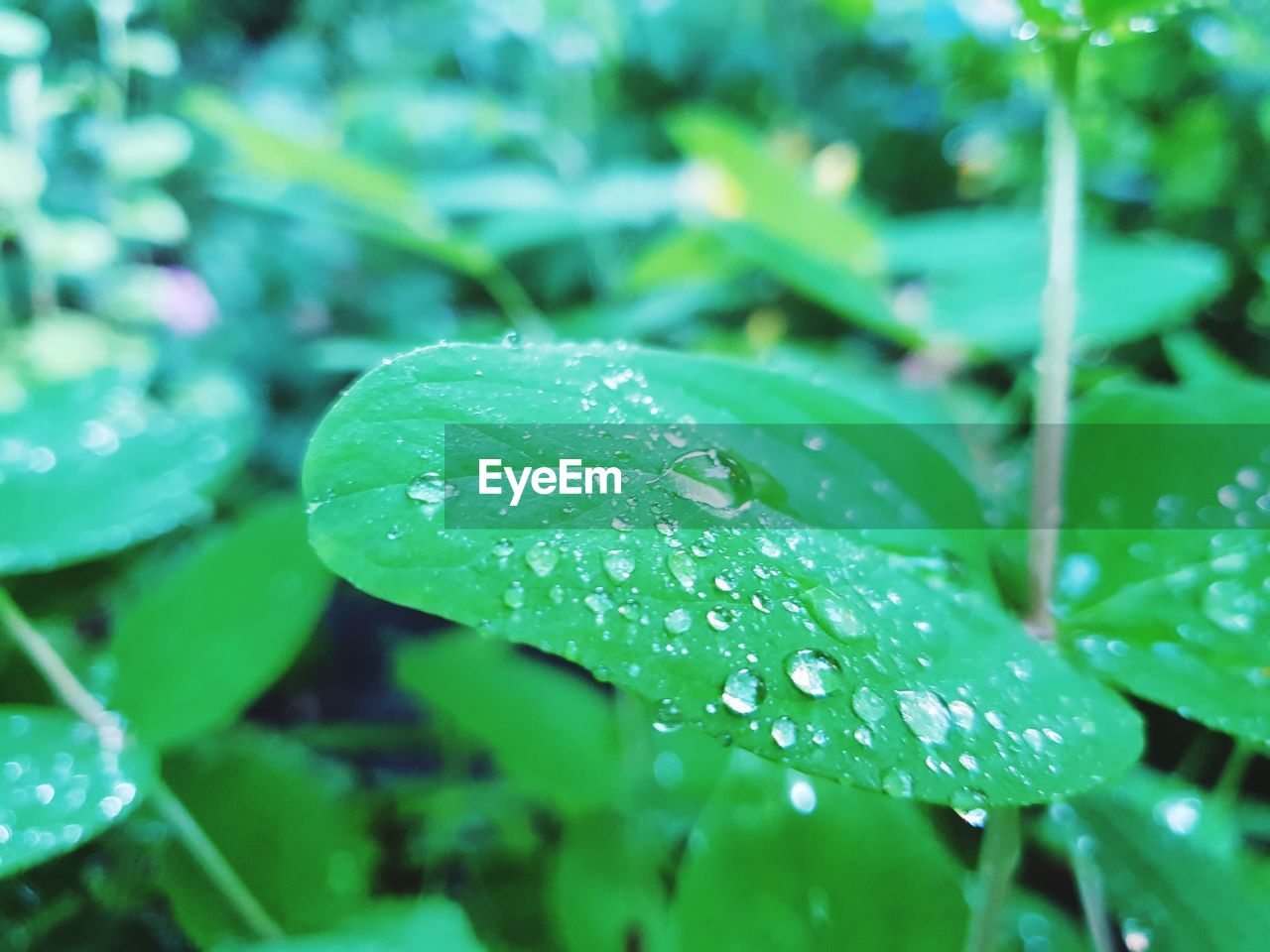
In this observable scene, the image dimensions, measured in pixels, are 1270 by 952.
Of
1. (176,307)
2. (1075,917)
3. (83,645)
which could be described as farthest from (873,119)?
(83,645)

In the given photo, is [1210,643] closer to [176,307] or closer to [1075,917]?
[1075,917]

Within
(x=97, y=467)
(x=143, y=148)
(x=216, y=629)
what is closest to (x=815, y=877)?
(x=216, y=629)

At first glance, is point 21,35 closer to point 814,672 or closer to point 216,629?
point 216,629

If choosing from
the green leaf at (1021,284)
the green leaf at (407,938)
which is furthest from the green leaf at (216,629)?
the green leaf at (1021,284)

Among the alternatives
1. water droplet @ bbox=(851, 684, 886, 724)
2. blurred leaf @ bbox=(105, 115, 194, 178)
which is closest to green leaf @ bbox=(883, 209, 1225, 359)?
water droplet @ bbox=(851, 684, 886, 724)

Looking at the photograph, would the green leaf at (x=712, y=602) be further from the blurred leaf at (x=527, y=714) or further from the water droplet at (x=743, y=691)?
the blurred leaf at (x=527, y=714)
